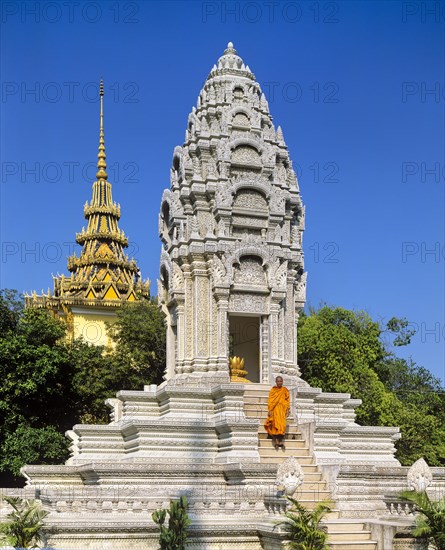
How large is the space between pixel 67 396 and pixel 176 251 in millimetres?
14397

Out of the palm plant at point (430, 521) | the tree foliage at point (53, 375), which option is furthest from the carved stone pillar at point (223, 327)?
the tree foliage at point (53, 375)

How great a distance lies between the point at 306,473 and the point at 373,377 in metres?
18.1

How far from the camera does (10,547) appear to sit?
16.1 meters

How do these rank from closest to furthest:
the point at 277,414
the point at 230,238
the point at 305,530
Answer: the point at 305,530 → the point at 277,414 → the point at 230,238

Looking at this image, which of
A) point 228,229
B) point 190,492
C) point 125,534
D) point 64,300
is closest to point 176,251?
point 228,229

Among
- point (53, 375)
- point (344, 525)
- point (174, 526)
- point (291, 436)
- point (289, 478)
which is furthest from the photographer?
point (53, 375)

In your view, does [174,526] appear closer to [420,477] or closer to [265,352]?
[420,477]

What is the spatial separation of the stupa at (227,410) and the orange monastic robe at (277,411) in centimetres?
47

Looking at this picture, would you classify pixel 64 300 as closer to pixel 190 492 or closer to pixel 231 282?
pixel 231 282

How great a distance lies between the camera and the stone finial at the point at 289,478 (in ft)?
56.7

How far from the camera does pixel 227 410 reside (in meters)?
22.8

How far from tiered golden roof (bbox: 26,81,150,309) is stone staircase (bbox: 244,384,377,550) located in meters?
29.1

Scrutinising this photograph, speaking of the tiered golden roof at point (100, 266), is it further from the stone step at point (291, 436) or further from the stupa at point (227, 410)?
the stone step at point (291, 436)

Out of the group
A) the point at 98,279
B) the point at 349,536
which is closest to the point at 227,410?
the point at 349,536
